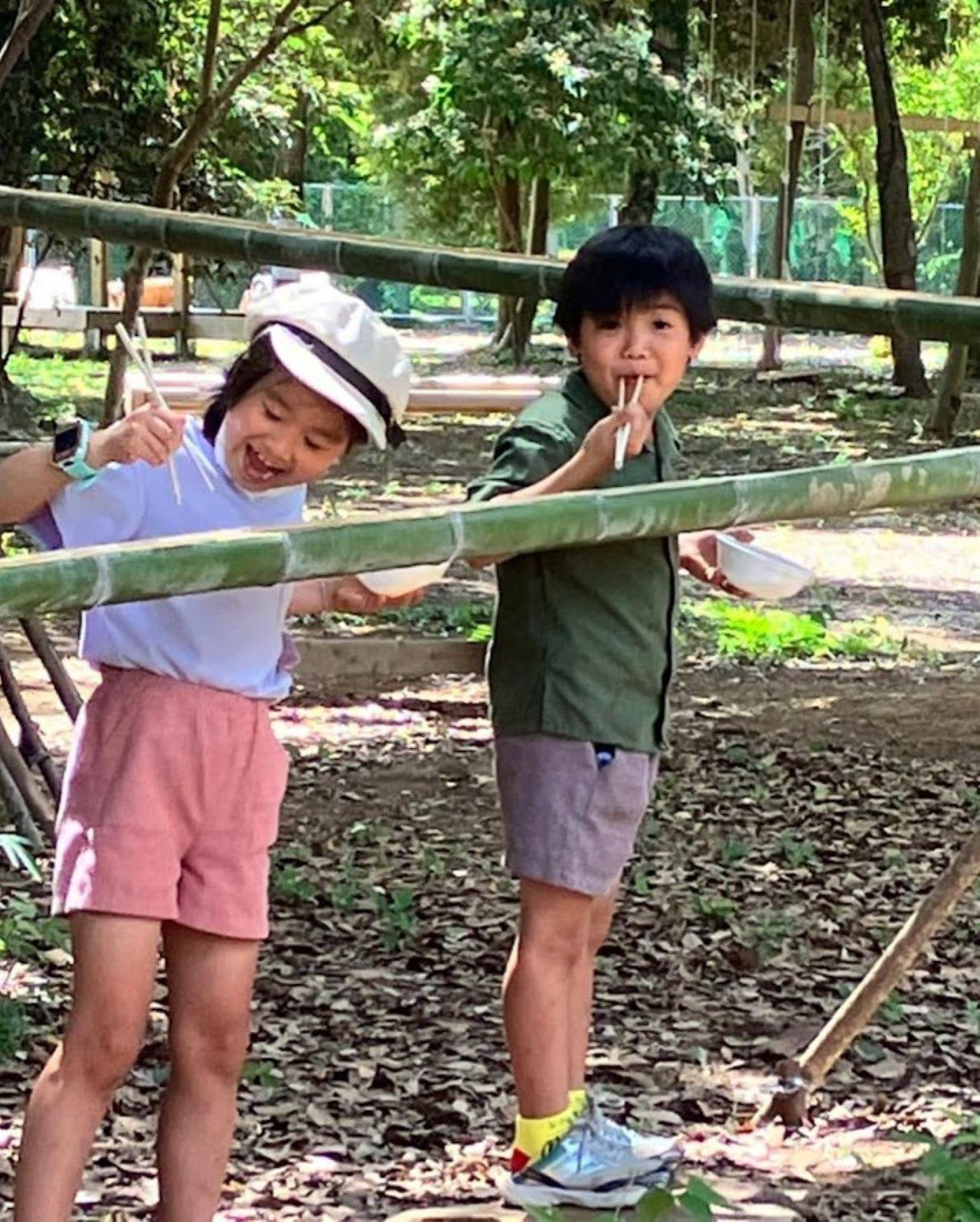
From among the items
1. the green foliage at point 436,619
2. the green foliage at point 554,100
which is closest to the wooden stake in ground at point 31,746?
the green foliage at point 436,619

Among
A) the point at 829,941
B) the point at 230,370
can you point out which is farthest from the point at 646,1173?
the point at 829,941

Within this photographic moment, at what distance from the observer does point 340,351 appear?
2430 millimetres

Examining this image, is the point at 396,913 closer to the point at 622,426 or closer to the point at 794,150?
the point at 622,426

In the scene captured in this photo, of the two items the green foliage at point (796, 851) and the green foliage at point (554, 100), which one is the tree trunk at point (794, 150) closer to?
the green foliage at point (554, 100)

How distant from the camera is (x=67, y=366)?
20.9m

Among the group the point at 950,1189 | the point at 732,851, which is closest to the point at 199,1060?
the point at 950,1189

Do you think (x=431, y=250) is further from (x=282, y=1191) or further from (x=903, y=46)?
(x=903, y=46)

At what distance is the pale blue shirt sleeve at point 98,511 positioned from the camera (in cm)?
236

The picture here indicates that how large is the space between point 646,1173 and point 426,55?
18.0 m

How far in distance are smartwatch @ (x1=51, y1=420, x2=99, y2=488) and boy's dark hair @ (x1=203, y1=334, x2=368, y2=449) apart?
0.80 feet

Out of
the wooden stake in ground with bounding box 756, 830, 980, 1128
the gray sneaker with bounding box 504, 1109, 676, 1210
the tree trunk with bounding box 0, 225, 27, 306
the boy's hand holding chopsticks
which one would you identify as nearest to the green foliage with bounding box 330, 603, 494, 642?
the tree trunk with bounding box 0, 225, 27, 306

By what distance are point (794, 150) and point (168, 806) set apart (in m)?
18.7

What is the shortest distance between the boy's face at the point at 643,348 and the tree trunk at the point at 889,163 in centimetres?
1378

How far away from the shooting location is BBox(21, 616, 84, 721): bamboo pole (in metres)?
4.51
